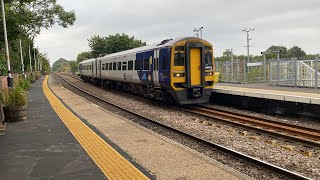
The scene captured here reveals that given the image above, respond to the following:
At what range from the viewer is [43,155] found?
743cm

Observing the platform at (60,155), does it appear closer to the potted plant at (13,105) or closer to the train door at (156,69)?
the potted plant at (13,105)

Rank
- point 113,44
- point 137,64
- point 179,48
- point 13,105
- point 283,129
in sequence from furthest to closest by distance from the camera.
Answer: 1. point 113,44
2. point 137,64
3. point 179,48
4. point 13,105
5. point 283,129

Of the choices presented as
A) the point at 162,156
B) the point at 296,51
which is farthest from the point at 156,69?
the point at 296,51

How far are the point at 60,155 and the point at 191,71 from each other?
29.8ft

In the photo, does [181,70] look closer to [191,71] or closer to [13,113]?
[191,71]

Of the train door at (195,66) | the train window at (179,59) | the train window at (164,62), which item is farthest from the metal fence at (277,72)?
the train window at (164,62)

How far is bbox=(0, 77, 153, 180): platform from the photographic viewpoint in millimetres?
6105

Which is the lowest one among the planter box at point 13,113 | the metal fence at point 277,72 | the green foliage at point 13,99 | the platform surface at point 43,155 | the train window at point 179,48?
the platform surface at point 43,155

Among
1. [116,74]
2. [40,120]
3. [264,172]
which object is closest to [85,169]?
[264,172]

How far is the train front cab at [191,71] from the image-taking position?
1520cm

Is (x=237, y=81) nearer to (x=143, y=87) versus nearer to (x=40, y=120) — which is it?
(x=143, y=87)

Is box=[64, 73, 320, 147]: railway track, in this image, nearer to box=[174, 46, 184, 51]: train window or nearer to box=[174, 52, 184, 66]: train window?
box=[174, 52, 184, 66]: train window

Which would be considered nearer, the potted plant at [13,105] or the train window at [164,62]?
the potted plant at [13,105]

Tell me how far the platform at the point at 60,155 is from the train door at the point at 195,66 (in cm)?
603
